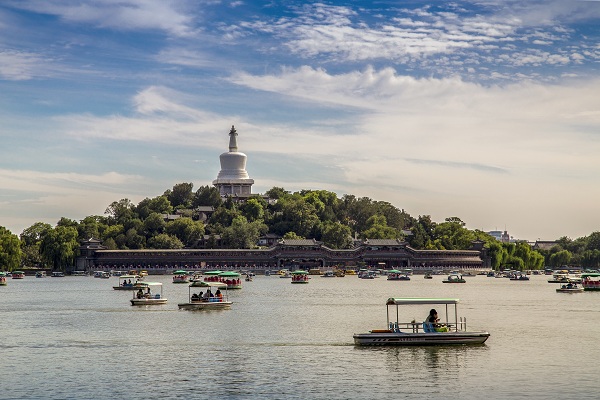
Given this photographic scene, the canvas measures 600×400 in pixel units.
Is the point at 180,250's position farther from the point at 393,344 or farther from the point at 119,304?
the point at 393,344

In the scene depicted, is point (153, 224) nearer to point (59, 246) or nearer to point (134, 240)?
point (134, 240)

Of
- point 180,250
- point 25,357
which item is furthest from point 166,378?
point 180,250

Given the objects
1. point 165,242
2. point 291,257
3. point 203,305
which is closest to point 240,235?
point 291,257

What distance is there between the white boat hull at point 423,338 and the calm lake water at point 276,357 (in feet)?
1.09

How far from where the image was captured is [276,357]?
1654 inches

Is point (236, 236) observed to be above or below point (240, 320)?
above

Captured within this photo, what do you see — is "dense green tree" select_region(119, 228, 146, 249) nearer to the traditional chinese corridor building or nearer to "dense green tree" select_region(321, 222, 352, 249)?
the traditional chinese corridor building

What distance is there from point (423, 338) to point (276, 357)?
702 centimetres

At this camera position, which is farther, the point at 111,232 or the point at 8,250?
the point at 111,232

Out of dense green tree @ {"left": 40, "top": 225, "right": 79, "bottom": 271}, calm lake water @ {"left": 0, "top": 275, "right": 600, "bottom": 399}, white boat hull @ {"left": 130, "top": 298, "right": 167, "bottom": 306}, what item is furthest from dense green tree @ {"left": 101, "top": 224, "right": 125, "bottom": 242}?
calm lake water @ {"left": 0, "top": 275, "right": 600, "bottom": 399}

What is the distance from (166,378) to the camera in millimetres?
36281

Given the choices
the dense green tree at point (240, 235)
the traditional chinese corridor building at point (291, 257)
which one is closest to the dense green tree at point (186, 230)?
the dense green tree at point (240, 235)

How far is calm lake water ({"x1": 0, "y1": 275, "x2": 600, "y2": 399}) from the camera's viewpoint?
34.0 meters

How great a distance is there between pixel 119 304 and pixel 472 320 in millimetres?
30464
